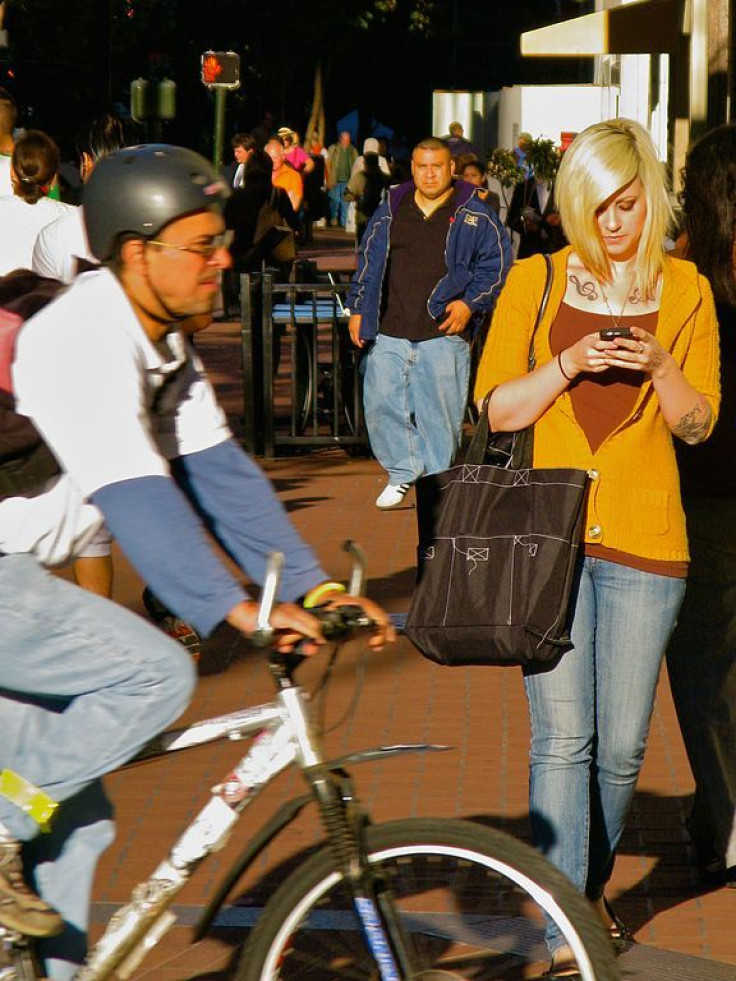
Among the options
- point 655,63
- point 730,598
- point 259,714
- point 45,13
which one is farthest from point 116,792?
point 45,13

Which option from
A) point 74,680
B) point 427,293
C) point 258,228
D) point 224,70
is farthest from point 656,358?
point 224,70

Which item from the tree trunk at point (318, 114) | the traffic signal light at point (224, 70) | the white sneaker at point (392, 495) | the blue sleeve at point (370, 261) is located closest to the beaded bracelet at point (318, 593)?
the blue sleeve at point (370, 261)

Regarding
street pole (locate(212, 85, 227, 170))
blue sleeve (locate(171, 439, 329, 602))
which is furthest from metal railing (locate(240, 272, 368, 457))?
blue sleeve (locate(171, 439, 329, 602))

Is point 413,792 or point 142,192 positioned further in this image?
point 413,792

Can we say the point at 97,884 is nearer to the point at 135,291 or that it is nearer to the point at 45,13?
the point at 135,291

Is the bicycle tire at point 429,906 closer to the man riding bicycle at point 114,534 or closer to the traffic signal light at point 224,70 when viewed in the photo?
the man riding bicycle at point 114,534

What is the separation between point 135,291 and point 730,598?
2.00 meters

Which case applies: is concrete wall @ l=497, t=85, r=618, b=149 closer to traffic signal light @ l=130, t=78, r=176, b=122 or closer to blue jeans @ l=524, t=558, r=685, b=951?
traffic signal light @ l=130, t=78, r=176, b=122

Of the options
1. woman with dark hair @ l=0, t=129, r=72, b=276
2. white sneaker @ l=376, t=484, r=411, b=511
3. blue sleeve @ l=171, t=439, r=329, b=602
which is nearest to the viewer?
blue sleeve @ l=171, t=439, r=329, b=602

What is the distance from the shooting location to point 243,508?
3430 mm

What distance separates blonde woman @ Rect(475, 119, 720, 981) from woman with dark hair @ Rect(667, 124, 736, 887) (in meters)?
0.38

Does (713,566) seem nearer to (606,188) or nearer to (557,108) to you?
(606,188)

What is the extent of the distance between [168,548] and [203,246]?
57 cm

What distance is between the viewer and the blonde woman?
3.94 m
